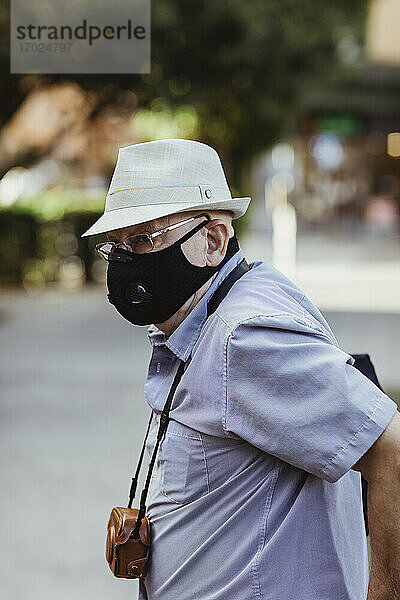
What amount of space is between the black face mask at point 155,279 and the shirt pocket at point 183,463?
0.77 feet

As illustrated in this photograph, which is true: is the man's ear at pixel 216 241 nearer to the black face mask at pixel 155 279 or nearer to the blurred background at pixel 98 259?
the black face mask at pixel 155 279

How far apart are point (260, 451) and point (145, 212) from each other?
1.55 ft

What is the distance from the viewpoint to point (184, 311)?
5.91 ft

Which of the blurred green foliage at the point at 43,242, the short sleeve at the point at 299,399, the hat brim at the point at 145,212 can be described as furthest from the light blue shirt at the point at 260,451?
the blurred green foliage at the point at 43,242

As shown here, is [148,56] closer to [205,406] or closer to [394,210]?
[205,406]

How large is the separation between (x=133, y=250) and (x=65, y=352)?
8.01m

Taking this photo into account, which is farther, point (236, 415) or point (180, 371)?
point (180, 371)

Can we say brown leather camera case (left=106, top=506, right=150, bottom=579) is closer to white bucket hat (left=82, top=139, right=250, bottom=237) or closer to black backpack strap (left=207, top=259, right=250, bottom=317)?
black backpack strap (left=207, top=259, right=250, bottom=317)

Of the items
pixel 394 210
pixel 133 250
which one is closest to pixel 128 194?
pixel 133 250

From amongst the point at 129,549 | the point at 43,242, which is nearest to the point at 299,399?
the point at 129,549

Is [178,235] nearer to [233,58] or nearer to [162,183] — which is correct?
[162,183]

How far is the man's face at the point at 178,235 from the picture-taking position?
5.75ft

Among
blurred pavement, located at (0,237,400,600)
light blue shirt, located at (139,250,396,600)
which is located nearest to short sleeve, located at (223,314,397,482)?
light blue shirt, located at (139,250,396,600)

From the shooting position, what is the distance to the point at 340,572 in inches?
65.1
